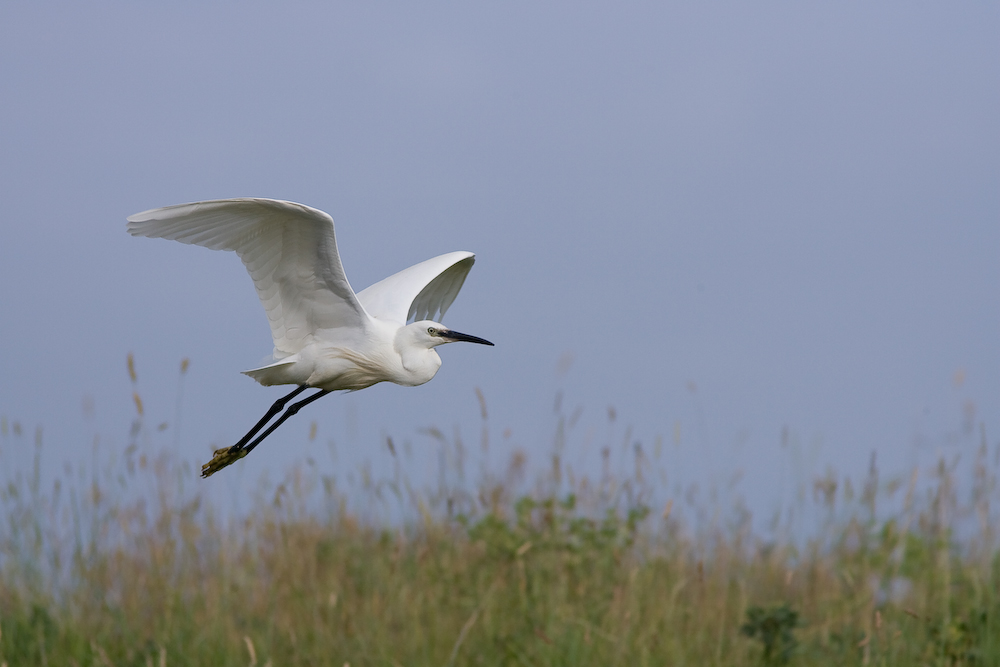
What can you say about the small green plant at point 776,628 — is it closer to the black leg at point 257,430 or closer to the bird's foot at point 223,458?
the black leg at point 257,430

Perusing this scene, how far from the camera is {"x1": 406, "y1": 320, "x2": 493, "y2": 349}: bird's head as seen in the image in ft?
12.0

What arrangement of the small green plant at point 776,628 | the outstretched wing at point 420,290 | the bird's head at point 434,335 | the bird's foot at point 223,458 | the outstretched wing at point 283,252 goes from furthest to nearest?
the outstretched wing at point 420,290
the bird's foot at point 223,458
the bird's head at point 434,335
the outstretched wing at point 283,252
the small green plant at point 776,628

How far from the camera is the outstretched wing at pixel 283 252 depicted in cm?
324

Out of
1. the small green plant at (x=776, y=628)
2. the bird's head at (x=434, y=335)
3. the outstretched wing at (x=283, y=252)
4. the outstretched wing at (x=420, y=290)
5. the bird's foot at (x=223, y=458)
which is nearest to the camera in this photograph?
the small green plant at (x=776, y=628)

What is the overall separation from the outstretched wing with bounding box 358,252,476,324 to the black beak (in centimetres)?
29

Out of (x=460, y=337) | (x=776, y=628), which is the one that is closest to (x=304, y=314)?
(x=460, y=337)

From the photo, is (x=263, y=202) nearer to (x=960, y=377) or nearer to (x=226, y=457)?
(x=226, y=457)

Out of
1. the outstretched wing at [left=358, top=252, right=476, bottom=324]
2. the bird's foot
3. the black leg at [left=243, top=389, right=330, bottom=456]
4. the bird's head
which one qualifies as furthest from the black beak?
the bird's foot

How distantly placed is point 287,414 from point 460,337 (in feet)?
2.64

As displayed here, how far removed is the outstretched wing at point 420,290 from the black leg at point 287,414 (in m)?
0.43

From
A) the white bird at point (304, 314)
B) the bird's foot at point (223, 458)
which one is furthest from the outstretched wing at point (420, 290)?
the bird's foot at point (223, 458)

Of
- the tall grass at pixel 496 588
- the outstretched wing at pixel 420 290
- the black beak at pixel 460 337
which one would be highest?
the outstretched wing at pixel 420 290

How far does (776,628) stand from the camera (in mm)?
3143

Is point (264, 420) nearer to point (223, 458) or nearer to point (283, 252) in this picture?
point (223, 458)
